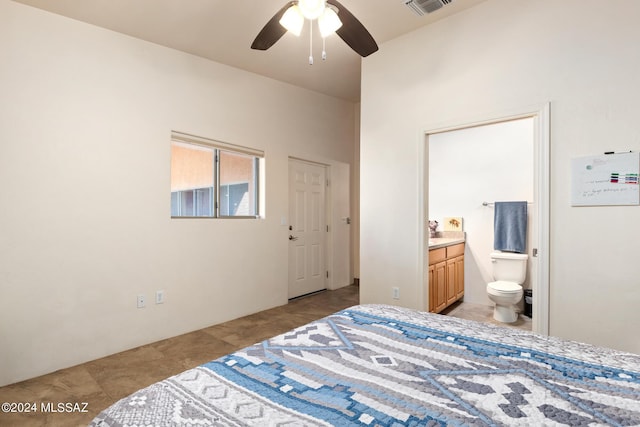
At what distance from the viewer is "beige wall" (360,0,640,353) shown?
82.9 inches

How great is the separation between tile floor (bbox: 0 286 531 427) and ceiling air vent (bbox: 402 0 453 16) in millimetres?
3101

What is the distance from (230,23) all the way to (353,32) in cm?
138

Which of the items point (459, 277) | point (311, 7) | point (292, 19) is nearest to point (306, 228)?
point (459, 277)

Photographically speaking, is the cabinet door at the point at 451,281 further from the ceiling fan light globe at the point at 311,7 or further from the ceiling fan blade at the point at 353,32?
the ceiling fan light globe at the point at 311,7

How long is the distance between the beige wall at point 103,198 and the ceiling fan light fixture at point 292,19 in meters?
1.77

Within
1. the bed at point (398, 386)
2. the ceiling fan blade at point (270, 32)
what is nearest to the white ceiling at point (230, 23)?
the ceiling fan blade at point (270, 32)

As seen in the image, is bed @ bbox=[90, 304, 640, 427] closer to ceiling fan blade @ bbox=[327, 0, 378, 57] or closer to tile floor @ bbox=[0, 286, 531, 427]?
tile floor @ bbox=[0, 286, 531, 427]

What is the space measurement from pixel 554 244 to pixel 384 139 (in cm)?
169

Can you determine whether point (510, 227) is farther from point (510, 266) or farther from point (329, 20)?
point (329, 20)

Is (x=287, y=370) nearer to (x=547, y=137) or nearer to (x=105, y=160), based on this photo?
(x=547, y=137)

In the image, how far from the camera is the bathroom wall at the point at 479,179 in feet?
13.2

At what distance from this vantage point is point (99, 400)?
2.15 meters

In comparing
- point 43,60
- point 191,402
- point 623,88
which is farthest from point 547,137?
point 43,60

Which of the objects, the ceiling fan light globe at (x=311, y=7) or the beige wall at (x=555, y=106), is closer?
the ceiling fan light globe at (x=311, y=7)
